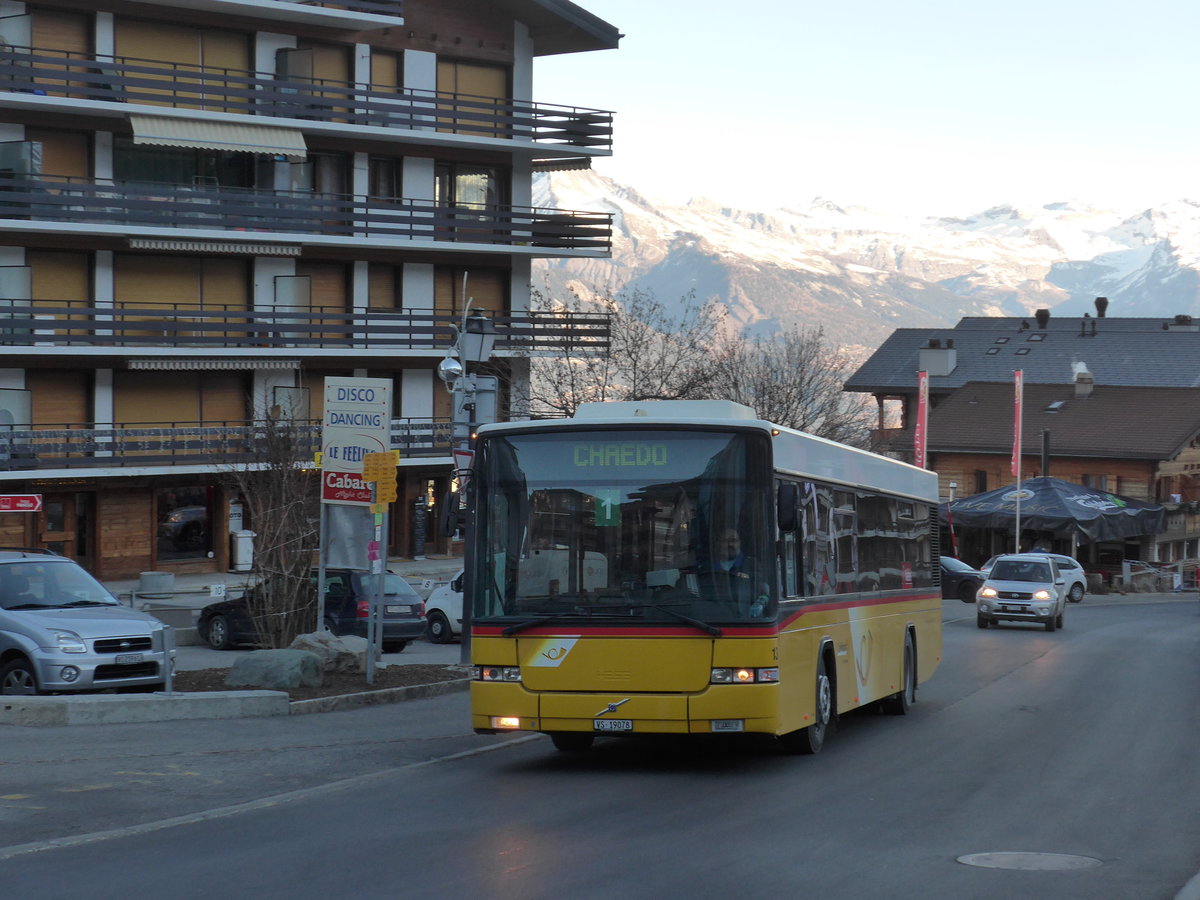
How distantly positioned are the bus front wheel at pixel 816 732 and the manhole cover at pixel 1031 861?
465 cm

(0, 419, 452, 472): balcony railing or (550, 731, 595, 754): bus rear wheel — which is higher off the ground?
(0, 419, 452, 472): balcony railing

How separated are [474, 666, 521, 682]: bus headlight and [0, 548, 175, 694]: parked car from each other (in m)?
5.28

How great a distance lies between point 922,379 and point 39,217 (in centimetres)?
3268

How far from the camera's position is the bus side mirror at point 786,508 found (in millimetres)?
13242

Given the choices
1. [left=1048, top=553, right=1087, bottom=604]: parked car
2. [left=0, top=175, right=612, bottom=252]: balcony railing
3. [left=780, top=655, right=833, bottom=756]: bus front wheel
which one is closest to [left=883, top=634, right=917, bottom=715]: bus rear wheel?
[left=780, top=655, right=833, bottom=756]: bus front wheel

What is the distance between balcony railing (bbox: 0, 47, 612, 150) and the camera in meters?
41.7

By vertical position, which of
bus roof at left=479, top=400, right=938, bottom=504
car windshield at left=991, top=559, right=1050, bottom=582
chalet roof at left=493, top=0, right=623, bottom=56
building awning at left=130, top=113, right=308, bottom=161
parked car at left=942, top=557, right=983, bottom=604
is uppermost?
chalet roof at left=493, top=0, right=623, bottom=56

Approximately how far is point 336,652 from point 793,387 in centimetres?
3894

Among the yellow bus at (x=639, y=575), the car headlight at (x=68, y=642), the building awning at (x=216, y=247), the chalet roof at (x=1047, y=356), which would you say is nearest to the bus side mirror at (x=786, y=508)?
the yellow bus at (x=639, y=575)

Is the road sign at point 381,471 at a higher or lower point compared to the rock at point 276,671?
higher

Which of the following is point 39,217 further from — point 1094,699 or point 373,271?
point 1094,699

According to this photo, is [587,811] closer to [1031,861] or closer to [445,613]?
[1031,861]

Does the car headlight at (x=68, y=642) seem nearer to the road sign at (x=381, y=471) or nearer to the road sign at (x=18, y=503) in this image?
the road sign at (x=381, y=471)

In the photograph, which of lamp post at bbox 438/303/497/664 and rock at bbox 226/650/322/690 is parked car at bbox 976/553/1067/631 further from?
rock at bbox 226/650/322/690
